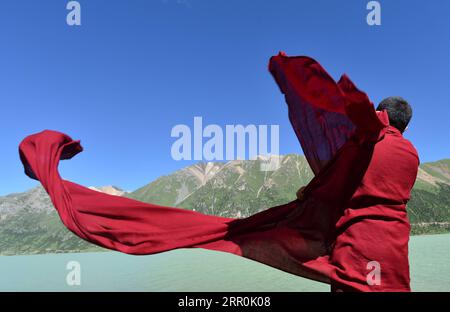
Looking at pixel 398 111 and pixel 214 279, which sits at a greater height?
pixel 398 111

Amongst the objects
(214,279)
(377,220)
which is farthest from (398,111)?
(214,279)

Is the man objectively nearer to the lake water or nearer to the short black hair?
the short black hair

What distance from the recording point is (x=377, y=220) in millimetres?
2705

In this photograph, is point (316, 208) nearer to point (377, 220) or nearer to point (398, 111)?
point (377, 220)

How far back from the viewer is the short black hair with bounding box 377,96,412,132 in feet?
9.89

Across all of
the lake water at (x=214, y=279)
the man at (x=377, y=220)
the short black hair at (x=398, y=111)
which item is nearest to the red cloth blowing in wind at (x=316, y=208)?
the man at (x=377, y=220)

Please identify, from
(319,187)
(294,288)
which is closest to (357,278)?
(319,187)

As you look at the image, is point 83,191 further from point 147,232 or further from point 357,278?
point 357,278

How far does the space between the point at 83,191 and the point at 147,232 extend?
738mm

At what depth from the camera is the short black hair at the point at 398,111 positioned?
3016 millimetres

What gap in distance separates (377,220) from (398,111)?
0.93m

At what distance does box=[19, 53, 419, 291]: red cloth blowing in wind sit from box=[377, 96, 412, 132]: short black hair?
17 cm

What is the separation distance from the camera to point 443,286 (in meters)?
43.7
